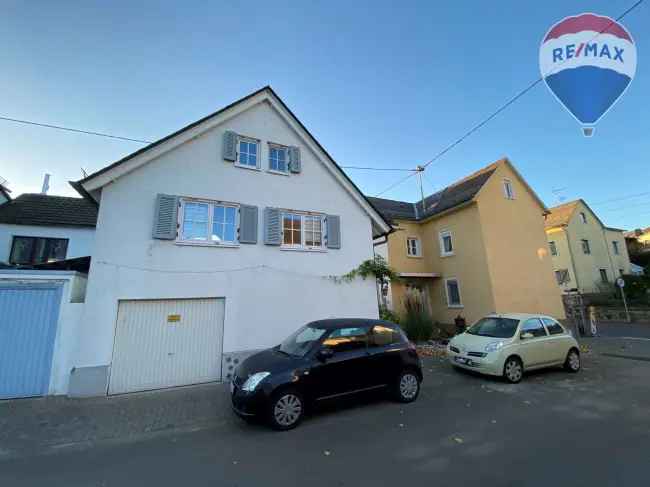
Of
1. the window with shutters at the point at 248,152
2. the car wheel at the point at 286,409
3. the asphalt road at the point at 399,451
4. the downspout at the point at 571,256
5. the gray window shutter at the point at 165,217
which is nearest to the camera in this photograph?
the asphalt road at the point at 399,451

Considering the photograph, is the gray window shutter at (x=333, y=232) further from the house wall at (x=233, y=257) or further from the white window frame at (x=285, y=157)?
the white window frame at (x=285, y=157)

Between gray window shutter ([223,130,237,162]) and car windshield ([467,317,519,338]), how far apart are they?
378 inches

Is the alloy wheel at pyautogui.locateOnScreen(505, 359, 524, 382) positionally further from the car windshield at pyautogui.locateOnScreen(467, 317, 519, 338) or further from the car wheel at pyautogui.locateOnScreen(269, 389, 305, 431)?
the car wheel at pyautogui.locateOnScreen(269, 389, 305, 431)

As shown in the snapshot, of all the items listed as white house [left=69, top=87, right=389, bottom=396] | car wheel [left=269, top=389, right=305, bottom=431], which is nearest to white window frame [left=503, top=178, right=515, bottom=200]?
white house [left=69, top=87, right=389, bottom=396]

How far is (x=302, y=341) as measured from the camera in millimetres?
6098

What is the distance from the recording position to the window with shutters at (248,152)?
32.5ft

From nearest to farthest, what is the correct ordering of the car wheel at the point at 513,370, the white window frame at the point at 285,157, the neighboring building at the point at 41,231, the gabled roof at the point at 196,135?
the car wheel at the point at 513,370 → the gabled roof at the point at 196,135 → the white window frame at the point at 285,157 → the neighboring building at the point at 41,231

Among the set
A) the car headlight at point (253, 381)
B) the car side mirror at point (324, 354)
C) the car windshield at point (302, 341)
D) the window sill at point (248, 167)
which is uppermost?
the window sill at point (248, 167)

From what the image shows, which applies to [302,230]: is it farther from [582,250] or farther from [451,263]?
[582,250]

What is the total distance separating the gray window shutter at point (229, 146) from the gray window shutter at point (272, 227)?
2.05 meters

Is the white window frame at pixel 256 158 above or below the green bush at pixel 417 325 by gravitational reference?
above

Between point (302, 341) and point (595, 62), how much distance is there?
8.78 metres

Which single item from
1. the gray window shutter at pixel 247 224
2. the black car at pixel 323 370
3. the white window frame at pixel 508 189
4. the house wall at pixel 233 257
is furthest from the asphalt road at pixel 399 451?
the white window frame at pixel 508 189

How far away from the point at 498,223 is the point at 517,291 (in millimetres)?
3921
